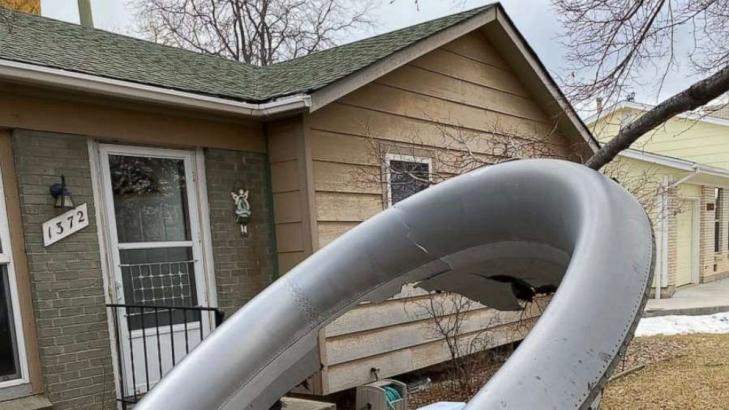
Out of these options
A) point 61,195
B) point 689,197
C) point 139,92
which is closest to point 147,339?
point 61,195

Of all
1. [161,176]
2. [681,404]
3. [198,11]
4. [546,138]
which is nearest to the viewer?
[161,176]

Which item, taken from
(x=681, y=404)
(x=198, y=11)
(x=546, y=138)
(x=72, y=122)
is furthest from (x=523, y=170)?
(x=198, y=11)

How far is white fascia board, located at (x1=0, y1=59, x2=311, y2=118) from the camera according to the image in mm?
3145

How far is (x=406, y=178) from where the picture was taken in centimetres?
533

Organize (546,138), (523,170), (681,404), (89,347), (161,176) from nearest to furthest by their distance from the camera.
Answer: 1. (523,170)
2. (89,347)
3. (161,176)
4. (681,404)
5. (546,138)

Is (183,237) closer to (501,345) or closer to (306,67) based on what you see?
(306,67)

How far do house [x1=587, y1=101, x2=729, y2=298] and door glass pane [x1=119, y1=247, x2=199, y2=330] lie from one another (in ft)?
23.6

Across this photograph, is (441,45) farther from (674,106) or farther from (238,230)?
(674,106)

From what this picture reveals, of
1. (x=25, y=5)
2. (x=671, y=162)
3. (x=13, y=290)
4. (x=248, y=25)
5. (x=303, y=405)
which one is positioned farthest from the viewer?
(x=248, y=25)

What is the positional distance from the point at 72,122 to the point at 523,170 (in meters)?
3.30

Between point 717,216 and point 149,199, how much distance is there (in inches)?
524

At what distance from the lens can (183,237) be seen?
4191 mm

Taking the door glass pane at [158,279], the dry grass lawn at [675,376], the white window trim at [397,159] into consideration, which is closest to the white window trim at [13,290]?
the door glass pane at [158,279]

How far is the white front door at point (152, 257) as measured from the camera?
378 cm
